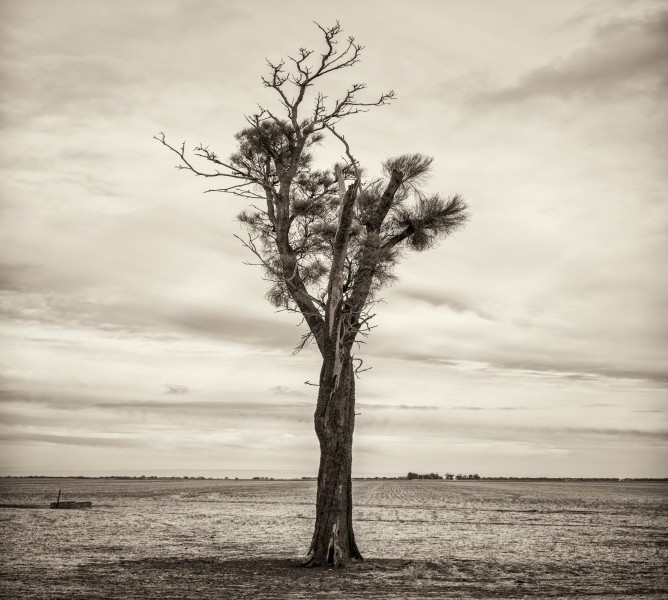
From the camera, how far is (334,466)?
14.9 meters

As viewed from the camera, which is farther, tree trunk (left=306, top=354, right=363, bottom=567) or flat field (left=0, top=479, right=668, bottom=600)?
tree trunk (left=306, top=354, right=363, bottom=567)

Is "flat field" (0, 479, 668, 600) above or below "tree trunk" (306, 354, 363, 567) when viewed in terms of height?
below

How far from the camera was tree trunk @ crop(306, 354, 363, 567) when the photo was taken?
14.7m

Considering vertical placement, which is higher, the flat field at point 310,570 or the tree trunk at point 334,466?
the tree trunk at point 334,466

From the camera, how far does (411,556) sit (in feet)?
58.5

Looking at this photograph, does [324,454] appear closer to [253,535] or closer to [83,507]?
[253,535]

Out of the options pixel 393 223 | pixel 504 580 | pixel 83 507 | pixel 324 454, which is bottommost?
pixel 83 507

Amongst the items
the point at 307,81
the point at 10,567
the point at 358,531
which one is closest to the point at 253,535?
the point at 358,531

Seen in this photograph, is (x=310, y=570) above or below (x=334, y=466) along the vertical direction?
below

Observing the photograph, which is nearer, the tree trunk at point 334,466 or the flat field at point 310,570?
the flat field at point 310,570

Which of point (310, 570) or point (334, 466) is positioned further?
point (334, 466)

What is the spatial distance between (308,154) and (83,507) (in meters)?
34.2

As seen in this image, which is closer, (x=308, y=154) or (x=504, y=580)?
(x=504, y=580)

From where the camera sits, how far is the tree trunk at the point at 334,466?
48.2 ft
